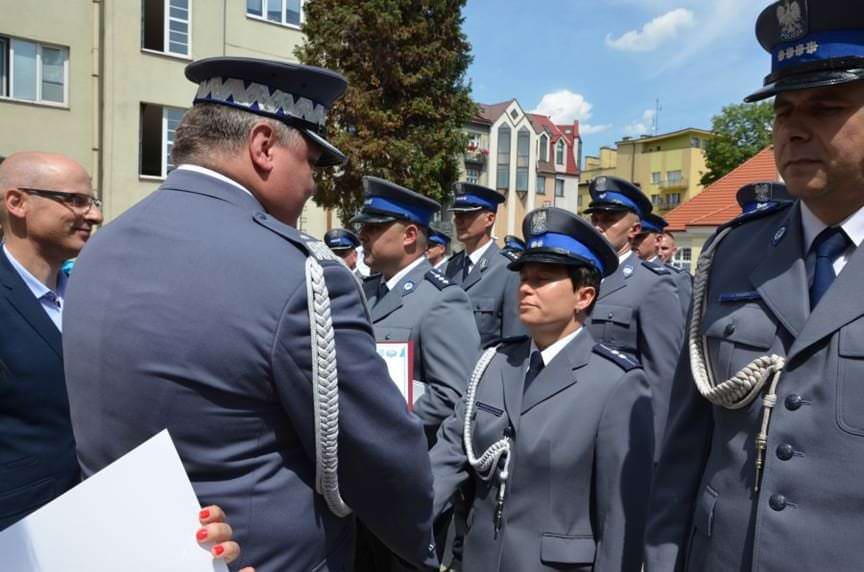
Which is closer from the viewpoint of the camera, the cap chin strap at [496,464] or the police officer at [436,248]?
the cap chin strap at [496,464]

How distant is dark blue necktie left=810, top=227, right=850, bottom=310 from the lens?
178cm

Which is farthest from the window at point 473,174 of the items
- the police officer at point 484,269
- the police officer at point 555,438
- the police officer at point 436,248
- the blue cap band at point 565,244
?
the police officer at point 555,438

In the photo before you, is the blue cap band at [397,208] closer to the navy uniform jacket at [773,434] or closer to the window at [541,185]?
the navy uniform jacket at [773,434]

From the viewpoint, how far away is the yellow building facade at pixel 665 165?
6806 centimetres

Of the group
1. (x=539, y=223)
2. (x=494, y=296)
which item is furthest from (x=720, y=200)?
(x=539, y=223)

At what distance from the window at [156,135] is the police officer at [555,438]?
1828cm

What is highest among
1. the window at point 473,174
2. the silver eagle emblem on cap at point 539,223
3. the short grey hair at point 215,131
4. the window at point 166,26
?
the window at point 166,26

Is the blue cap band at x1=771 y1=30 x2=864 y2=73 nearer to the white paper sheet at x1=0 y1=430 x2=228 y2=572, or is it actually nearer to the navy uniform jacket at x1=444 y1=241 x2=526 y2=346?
the white paper sheet at x1=0 y1=430 x2=228 y2=572

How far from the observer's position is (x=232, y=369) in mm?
1568

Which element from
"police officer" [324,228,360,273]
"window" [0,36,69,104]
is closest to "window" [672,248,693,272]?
"window" [0,36,69,104]

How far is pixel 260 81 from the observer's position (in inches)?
70.9

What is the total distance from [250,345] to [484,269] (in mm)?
5057

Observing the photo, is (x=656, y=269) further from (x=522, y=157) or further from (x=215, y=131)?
(x=522, y=157)

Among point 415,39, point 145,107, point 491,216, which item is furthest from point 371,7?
point 491,216
